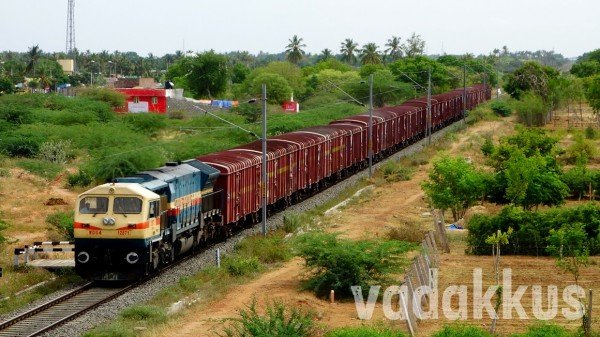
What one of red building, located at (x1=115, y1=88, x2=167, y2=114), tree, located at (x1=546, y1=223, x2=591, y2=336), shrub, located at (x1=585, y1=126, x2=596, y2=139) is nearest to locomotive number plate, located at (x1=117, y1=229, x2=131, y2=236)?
tree, located at (x1=546, y1=223, x2=591, y2=336)

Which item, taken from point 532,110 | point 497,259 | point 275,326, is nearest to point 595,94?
point 532,110

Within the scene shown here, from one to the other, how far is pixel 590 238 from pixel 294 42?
159467 millimetres

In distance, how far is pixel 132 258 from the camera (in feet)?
87.0

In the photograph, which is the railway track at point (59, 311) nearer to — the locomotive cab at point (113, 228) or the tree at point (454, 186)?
the locomotive cab at point (113, 228)

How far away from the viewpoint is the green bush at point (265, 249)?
31.1m

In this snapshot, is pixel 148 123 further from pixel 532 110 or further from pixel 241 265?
pixel 241 265

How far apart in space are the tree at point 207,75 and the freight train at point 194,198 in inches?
2552

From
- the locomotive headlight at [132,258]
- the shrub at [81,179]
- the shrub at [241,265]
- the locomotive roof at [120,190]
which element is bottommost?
the shrub at [81,179]

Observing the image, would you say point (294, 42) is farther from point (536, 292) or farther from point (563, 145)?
point (536, 292)

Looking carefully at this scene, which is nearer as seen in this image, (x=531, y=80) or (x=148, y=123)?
(x=148, y=123)

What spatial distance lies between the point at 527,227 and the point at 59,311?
15.6 metres

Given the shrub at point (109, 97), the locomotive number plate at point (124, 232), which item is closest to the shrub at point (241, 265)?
the locomotive number plate at point (124, 232)

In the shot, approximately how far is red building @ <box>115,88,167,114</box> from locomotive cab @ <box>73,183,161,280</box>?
76509 mm

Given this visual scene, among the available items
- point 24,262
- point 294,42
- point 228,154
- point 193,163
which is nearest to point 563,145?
point 228,154
